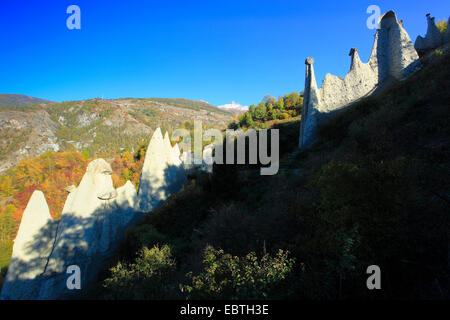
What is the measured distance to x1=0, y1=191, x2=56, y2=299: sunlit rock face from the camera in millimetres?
9531

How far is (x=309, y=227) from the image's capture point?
5.83 m

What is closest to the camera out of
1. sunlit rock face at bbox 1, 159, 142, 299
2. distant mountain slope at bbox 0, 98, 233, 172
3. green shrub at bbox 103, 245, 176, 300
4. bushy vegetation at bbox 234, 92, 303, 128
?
green shrub at bbox 103, 245, 176, 300

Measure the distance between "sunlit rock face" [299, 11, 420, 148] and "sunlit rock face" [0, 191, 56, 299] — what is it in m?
18.3

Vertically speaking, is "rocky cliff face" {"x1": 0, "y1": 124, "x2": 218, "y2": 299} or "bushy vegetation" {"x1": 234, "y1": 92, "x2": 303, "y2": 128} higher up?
"bushy vegetation" {"x1": 234, "y1": 92, "x2": 303, "y2": 128}

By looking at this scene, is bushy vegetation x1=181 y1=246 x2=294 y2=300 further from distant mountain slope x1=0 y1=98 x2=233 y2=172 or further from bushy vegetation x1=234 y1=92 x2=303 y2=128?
distant mountain slope x1=0 y1=98 x2=233 y2=172

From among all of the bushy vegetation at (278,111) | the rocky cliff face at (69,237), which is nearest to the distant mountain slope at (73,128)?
the bushy vegetation at (278,111)

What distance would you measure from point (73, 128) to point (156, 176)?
5896 inches

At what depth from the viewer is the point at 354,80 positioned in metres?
16.7

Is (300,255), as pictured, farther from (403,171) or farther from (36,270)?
(36,270)

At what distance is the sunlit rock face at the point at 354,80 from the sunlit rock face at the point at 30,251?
1827 centimetres

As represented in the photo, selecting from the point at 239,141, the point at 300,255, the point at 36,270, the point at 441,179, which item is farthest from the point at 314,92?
the point at 36,270

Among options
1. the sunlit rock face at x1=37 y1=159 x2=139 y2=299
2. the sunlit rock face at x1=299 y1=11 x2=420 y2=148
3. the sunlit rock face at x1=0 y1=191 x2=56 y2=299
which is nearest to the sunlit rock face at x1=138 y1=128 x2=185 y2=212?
the sunlit rock face at x1=37 y1=159 x2=139 y2=299

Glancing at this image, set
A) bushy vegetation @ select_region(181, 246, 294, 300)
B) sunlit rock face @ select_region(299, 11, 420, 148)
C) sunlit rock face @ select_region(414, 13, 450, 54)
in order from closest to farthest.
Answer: bushy vegetation @ select_region(181, 246, 294, 300) < sunlit rock face @ select_region(299, 11, 420, 148) < sunlit rock face @ select_region(414, 13, 450, 54)

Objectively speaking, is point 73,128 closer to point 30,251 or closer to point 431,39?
point 30,251
